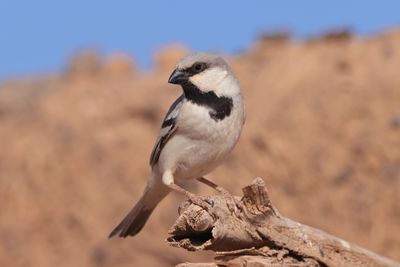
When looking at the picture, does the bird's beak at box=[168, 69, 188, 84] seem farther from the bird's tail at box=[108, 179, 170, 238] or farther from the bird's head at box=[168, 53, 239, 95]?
the bird's tail at box=[108, 179, 170, 238]

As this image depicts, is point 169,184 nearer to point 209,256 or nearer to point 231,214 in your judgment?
point 231,214

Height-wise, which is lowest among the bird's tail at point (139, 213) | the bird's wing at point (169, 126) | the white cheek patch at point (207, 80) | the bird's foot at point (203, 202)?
the bird's foot at point (203, 202)

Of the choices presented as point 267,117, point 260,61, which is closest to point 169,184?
point 267,117

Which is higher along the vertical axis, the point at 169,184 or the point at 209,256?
the point at 209,256

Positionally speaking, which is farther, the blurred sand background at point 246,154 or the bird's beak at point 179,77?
the blurred sand background at point 246,154

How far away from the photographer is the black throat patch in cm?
905

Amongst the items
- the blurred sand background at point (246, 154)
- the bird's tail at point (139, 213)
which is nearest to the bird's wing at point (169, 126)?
the bird's tail at point (139, 213)

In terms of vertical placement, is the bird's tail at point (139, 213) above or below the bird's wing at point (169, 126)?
below

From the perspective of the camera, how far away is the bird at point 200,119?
9.06 metres

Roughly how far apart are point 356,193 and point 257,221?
30.0 ft

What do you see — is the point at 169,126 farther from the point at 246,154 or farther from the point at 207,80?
the point at 246,154

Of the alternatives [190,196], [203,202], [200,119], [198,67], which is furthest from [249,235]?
[198,67]

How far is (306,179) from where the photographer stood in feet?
57.7

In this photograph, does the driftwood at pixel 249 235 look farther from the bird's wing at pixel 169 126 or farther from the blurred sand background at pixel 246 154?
the blurred sand background at pixel 246 154
